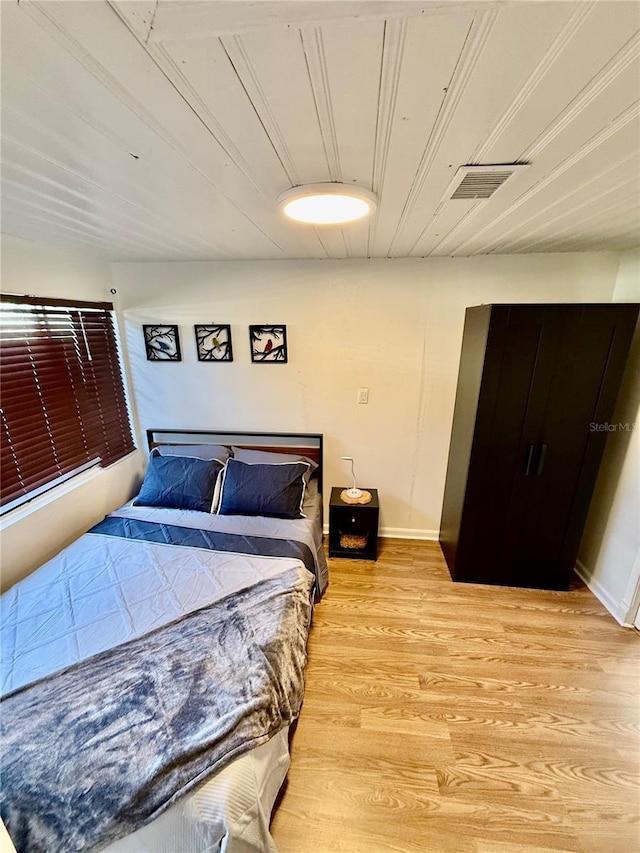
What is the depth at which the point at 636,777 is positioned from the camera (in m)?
1.38

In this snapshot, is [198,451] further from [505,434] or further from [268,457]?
[505,434]

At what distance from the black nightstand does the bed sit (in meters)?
0.34

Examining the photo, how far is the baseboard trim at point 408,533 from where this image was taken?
9.36ft

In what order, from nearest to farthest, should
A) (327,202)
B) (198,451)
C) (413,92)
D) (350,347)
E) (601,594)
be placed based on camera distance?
(413,92)
(327,202)
(601,594)
(350,347)
(198,451)

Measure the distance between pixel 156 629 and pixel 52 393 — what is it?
1561mm

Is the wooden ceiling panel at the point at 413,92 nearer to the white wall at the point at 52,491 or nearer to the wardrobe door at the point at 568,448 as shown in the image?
Answer: the wardrobe door at the point at 568,448

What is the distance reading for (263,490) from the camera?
2.33 m

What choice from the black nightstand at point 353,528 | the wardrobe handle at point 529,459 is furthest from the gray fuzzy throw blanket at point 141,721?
the wardrobe handle at point 529,459

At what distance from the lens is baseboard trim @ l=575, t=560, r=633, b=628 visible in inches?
81.2

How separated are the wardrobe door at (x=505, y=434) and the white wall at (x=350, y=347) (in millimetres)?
484

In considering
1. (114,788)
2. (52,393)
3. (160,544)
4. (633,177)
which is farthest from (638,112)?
(52,393)

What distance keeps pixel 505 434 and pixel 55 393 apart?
280cm

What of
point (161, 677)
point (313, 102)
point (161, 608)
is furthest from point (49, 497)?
point (313, 102)

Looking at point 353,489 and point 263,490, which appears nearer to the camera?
point 263,490
